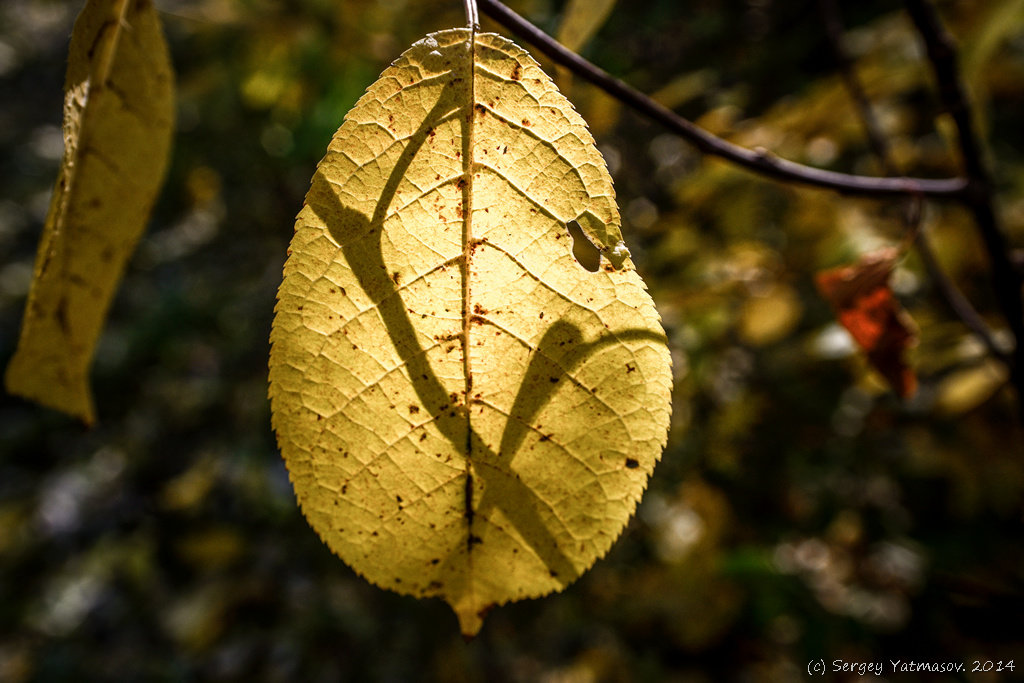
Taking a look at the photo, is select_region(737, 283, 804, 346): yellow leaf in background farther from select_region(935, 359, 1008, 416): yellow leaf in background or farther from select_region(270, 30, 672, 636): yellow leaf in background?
select_region(270, 30, 672, 636): yellow leaf in background

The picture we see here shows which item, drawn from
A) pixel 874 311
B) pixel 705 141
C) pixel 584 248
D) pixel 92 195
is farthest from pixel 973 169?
pixel 92 195

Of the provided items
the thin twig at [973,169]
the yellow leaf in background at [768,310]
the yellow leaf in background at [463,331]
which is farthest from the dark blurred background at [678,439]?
the yellow leaf in background at [463,331]

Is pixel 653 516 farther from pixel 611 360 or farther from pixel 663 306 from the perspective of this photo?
pixel 611 360

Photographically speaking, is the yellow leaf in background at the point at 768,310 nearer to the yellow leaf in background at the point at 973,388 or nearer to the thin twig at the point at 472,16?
the yellow leaf in background at the point at 973,388

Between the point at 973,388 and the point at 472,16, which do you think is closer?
the point at 472,16

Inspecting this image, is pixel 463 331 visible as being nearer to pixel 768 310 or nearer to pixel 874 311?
pixel 874 311

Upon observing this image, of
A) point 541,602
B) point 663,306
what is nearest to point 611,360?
point 663,306

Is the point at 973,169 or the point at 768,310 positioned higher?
the point at 973,169
